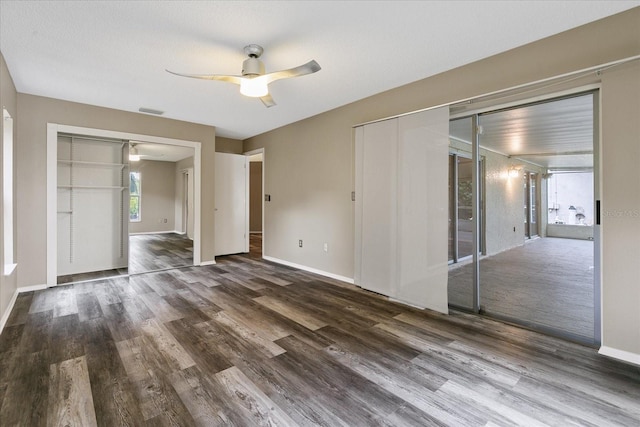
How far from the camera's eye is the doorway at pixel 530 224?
2.49 m

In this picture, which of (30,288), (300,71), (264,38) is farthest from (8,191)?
(300,71)

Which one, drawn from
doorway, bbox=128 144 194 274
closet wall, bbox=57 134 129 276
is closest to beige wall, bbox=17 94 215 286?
closet wall, bbox=57 134 129 276

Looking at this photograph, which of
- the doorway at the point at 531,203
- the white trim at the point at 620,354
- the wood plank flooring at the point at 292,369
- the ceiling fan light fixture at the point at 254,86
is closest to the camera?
the wood plank flooring at the point at 292,369

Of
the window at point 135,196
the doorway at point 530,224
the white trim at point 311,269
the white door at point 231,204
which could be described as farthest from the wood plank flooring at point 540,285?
the window at point 135,196

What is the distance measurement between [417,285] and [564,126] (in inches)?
82.9

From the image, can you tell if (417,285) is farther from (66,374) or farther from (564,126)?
(66,374)

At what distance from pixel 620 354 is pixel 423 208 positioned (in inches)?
75.2

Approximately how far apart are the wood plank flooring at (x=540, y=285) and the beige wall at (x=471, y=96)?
11.6 inches

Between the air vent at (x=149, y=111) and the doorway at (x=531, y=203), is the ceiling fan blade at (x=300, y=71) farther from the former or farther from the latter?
the air vent at (x=149, y=111)

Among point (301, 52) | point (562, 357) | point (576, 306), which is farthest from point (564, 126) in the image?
point (301, 52)

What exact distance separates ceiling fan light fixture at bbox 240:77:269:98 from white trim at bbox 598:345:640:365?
3499mm

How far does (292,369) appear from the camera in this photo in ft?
6.79

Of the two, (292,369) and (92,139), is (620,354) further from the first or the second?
(92,139)

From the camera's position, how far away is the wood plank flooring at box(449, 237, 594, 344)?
254 cm
